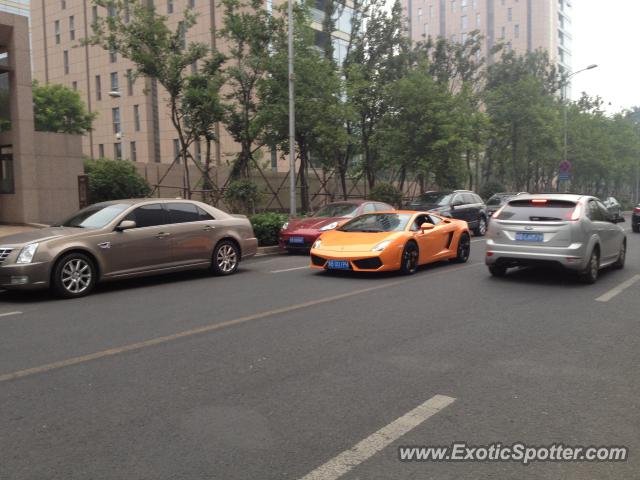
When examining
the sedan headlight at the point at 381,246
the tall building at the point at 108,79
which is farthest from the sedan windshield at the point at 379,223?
the tall building at the point at 108,79

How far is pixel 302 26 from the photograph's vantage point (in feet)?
71.6

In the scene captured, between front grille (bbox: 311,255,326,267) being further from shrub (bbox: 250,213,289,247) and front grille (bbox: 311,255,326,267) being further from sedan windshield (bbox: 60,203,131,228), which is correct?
shrub (bbox: 250,213,289,247)

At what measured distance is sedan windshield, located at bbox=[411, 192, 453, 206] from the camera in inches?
802

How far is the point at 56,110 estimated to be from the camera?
128ft

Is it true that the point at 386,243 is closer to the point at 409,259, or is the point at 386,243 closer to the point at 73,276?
the point at 409,259

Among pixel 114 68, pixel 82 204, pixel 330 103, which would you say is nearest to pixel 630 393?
pixel 82 204

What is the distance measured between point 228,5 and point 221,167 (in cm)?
953

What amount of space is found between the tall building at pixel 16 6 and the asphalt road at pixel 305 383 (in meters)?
55.3

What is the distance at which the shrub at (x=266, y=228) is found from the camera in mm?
16109

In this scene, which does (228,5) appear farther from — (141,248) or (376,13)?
(141,248)

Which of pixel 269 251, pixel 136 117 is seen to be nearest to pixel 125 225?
pixel 269 251

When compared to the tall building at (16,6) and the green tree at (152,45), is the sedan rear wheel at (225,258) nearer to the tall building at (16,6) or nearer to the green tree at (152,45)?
the green tree at (152,45)

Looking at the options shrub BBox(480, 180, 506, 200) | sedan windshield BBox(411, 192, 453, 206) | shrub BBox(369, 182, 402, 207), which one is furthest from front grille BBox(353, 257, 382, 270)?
shrub BBox(480, 180, 506, 200)

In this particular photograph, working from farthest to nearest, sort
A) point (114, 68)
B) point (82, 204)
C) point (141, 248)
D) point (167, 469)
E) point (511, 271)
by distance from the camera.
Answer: point (114, 68), point (82, 204), point (511, 271), point (141, 248), point (167, 469)
